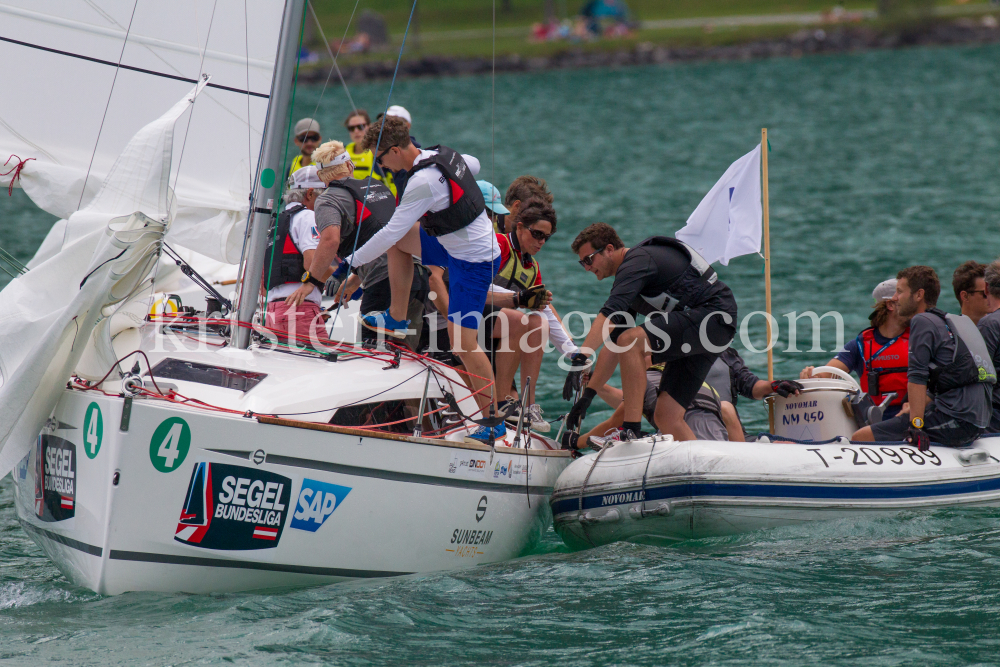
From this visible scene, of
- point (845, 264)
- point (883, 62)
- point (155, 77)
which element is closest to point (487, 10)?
point (883, 62)

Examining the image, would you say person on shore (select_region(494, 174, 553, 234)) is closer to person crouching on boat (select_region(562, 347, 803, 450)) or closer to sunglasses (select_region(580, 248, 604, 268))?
sunglasses (select_region(580, 248, 604, 268))

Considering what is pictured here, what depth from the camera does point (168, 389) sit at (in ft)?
18.1

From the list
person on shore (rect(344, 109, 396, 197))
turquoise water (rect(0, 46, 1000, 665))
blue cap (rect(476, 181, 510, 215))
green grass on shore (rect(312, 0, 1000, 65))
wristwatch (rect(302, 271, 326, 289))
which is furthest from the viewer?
green grass on shore (rect(312, 0, 1000, 65))

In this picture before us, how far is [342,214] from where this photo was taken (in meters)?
7.38

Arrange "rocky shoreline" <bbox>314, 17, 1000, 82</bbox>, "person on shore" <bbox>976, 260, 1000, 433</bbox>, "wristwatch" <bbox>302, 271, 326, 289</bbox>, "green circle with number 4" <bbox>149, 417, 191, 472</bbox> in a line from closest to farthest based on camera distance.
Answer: "green circle with number 4" <bbox>149, 417, 191, 472</bbox> → "person on shore" <bbox>976, 260, 1000, 433</bbox> → "wristwatch" <bbox>302, 271, 326, 289</bbox> → "rocky shoreline" <bbox>314, 17, 1000, 82</bbox>

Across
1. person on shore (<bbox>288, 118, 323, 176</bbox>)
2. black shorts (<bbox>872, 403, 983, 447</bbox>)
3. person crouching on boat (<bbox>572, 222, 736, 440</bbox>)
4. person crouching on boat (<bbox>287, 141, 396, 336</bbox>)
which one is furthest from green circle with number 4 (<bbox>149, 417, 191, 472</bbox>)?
person on shore (<bbox>288, 118, 323, 176</bbox>)

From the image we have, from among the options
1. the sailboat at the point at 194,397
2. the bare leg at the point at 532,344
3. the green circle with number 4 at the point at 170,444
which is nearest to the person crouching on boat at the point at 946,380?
the sailboat at the point at 194,397

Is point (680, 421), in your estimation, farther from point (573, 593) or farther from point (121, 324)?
point (121, 324)

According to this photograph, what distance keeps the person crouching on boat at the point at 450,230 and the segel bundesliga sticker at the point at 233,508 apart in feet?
4.58

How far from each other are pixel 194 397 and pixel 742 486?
313cm

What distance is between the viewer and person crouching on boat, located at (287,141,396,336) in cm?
716

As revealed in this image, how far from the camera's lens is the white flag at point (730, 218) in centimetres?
811

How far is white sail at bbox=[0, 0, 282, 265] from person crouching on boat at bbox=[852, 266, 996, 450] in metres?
4.36

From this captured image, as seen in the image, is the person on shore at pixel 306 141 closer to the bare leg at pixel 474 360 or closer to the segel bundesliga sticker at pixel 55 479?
the bare leg at pixel 474 360
